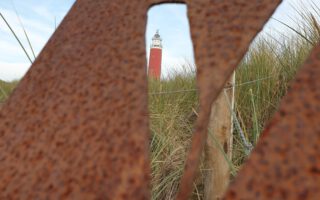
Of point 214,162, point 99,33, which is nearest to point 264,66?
point 214,162

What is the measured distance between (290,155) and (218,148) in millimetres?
1814

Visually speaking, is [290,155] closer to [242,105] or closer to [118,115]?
[118,115]

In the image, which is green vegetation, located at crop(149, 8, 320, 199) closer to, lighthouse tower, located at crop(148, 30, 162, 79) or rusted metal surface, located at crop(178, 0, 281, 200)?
rusted metal surface, located at crop(178, 0, 281, 200)

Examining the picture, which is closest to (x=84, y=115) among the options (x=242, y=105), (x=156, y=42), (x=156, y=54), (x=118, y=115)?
(x=118, y=115)

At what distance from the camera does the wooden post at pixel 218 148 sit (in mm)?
2127

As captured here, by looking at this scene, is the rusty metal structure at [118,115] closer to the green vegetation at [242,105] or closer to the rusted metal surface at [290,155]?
the rusted metal surface at [290,155]

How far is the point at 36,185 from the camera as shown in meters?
0.47

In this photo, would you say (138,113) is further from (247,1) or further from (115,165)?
(247,1)

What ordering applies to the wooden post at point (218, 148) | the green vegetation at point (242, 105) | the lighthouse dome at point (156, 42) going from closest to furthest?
1. the wooden post at point (218, 148)
2. the green vegetation at point (242, 105)
3. the lighthouse dome at point (156, 42)

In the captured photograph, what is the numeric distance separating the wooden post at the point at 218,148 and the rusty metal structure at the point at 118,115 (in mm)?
1553

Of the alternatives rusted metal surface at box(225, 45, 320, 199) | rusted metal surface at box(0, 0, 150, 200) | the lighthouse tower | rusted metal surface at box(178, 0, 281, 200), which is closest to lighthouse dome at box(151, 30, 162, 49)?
the lighthouse tower

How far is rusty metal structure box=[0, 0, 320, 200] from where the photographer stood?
353 millimetres

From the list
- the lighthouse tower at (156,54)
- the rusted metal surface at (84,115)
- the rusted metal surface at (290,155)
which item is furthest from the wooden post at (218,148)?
the lighthouse tower at (156,54)

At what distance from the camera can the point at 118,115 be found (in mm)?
458
